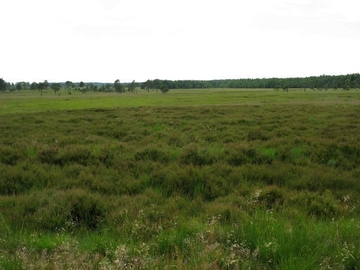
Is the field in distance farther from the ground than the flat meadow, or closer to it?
farther from the ground

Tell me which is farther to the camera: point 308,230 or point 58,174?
point 58,174

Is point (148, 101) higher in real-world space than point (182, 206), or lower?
higher

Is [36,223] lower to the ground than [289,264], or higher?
lower

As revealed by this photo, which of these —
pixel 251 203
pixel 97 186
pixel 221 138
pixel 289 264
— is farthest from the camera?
pixel 221 138

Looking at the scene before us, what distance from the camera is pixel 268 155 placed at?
374 inches

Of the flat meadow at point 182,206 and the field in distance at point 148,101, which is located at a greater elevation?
the field in distance at point 148,101

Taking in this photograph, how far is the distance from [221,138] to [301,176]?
5899 mm

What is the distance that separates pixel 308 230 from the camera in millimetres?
3812

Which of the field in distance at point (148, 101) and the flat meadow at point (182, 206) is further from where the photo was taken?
the field in distance at point (148, 101)

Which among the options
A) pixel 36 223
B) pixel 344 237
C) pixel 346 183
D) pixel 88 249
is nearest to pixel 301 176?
pixel 346 183

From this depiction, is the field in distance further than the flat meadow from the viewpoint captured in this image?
Yes

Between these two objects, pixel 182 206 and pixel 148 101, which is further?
pixel 148 101

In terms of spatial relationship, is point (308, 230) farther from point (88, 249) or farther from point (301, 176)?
point (301, 176)

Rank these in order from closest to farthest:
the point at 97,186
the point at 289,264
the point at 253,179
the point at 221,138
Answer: the point at 289,264
the point at 97,186
the point at 253,179
the point at 221,138
